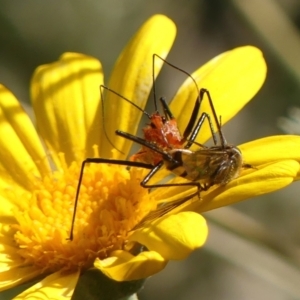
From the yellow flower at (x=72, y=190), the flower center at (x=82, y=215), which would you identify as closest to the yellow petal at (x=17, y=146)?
the yellow flower at (x=72, y=190)

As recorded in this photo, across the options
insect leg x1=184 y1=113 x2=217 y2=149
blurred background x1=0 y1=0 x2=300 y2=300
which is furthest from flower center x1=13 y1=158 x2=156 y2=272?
blurred background x1=0 y1=0 x2=300 y2=300

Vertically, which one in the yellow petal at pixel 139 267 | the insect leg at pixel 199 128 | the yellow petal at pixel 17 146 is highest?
the insect leg at pixel 199 128

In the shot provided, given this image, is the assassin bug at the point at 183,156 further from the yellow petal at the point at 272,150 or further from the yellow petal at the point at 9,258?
the yellow petal at the point at 9,258

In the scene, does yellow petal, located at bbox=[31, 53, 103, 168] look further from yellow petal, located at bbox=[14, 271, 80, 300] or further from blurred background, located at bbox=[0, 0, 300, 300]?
blurred background, located at bbox=[0, 0, 300, 300]

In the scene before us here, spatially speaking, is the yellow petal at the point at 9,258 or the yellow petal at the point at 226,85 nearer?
the yellow petal at the point at 9,258

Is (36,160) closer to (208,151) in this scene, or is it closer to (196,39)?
(208,151)

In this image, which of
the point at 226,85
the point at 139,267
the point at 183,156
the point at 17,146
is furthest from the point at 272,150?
the point at 17,146

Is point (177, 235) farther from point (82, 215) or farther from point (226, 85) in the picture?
point (226, 85)
